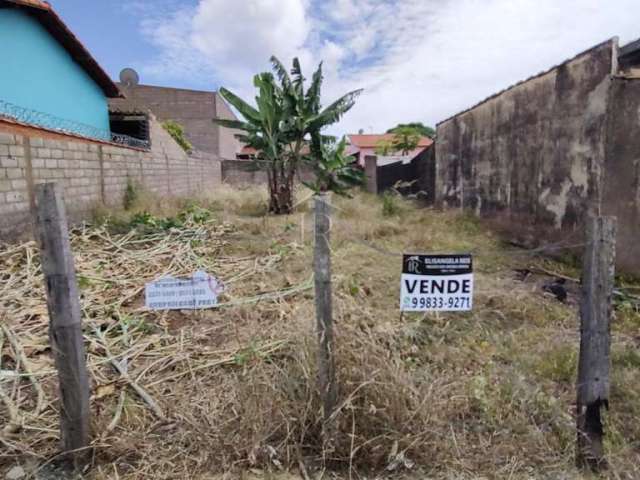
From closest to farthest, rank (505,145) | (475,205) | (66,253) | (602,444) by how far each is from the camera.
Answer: (66,253) → (602,444) → (505,145) → (475,205)

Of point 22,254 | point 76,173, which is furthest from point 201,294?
point 76,173

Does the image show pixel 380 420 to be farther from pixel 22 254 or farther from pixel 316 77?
pixel 316 77

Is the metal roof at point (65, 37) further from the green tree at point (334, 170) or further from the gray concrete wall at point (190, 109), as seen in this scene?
the gray concrete wall at point (190, 109)

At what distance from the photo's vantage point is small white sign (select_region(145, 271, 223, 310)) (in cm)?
225

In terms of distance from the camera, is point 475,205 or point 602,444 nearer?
point 602,444

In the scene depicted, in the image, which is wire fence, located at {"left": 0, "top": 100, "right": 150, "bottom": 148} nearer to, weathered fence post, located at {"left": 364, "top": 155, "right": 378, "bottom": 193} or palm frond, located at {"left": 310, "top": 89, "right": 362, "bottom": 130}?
palm frond, located at {"left": 310, "top": 89, "right": 362, "bottom": 130}

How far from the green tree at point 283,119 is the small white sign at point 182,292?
7335mm

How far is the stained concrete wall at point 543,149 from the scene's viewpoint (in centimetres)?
500

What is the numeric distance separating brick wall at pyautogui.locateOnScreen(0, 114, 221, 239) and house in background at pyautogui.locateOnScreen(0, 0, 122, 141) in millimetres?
749

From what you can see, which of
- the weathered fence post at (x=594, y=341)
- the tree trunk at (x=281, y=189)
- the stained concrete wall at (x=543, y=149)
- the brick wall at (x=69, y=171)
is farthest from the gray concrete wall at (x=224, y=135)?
the weathered fence post at (x=594, y=341)

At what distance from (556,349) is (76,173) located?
7.14 m

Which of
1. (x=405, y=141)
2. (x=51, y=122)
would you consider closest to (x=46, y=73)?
(x=51, y=122)

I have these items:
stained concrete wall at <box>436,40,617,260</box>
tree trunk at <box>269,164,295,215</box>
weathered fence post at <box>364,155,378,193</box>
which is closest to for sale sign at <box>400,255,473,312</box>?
stained concrete wall at <box>436,40,617,260</box>

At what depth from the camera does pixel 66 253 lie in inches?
73.9
